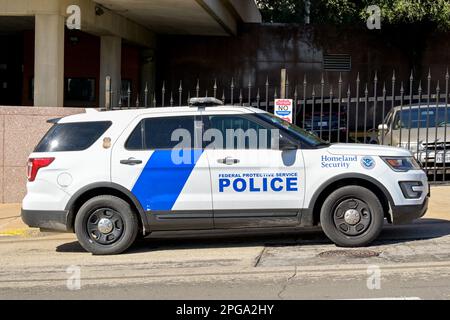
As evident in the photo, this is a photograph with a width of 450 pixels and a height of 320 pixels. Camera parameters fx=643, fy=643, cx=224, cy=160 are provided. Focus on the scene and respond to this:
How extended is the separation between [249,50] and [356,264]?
53.8 feet

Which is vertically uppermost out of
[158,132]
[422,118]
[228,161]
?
[422,118]

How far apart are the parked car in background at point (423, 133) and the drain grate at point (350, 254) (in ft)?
16.8

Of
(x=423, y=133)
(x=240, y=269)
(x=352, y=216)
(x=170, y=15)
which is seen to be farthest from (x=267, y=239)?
(x=170, y=15)

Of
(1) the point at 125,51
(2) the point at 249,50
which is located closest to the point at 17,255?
(1) the point at 125,51

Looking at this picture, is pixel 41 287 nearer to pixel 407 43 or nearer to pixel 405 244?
pixel 405 244

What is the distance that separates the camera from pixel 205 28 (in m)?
20.5

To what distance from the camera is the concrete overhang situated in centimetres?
1527

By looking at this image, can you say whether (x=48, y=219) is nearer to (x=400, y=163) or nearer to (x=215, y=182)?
(x=215, y=182)

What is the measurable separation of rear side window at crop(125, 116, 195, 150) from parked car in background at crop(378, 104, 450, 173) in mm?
5677

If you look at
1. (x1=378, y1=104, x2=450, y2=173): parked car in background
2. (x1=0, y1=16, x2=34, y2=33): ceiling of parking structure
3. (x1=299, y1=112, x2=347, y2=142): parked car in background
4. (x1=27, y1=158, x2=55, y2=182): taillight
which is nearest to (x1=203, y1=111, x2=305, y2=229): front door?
(x1=27, y1=158, x2=55, y2=182): taillight

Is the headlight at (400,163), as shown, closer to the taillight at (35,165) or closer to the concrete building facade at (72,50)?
the taillight at (35,165)

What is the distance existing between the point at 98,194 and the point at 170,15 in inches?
402

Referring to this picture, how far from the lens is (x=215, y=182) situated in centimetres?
791

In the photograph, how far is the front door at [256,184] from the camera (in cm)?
789
